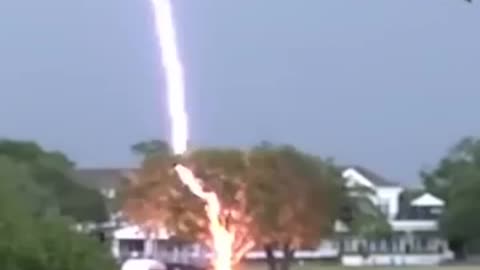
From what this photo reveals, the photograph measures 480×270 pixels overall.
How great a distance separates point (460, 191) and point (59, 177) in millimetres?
32755

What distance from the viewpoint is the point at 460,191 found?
119 m

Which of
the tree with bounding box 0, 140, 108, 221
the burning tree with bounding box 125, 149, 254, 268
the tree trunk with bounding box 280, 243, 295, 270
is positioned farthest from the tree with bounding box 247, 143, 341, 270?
the tree with bounding box 0, 140, 108, 221

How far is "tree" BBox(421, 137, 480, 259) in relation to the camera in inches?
4555

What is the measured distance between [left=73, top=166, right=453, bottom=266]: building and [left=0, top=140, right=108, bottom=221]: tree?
5.81 ft

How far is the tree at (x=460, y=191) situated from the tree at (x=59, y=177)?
24.7 meters

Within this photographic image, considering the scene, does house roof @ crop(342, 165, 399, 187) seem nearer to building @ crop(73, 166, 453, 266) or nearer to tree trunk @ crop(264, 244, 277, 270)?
building @ crop(73, 166, 453, 266)

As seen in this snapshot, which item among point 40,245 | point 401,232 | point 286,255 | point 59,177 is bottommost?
point 40,245

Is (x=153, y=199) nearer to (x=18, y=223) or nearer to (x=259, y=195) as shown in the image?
(x=259, y=195)

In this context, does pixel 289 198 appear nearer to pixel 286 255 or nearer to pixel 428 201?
pixel 286 255

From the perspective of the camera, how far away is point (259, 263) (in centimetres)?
10494

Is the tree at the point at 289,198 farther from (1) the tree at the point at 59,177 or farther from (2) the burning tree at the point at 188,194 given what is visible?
(1) the tree at the point at 59,177

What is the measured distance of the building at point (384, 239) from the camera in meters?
113

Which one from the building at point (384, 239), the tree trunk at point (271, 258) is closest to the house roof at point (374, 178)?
the building at point (384, 239)

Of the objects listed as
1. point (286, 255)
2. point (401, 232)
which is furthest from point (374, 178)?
point (286, 255)
